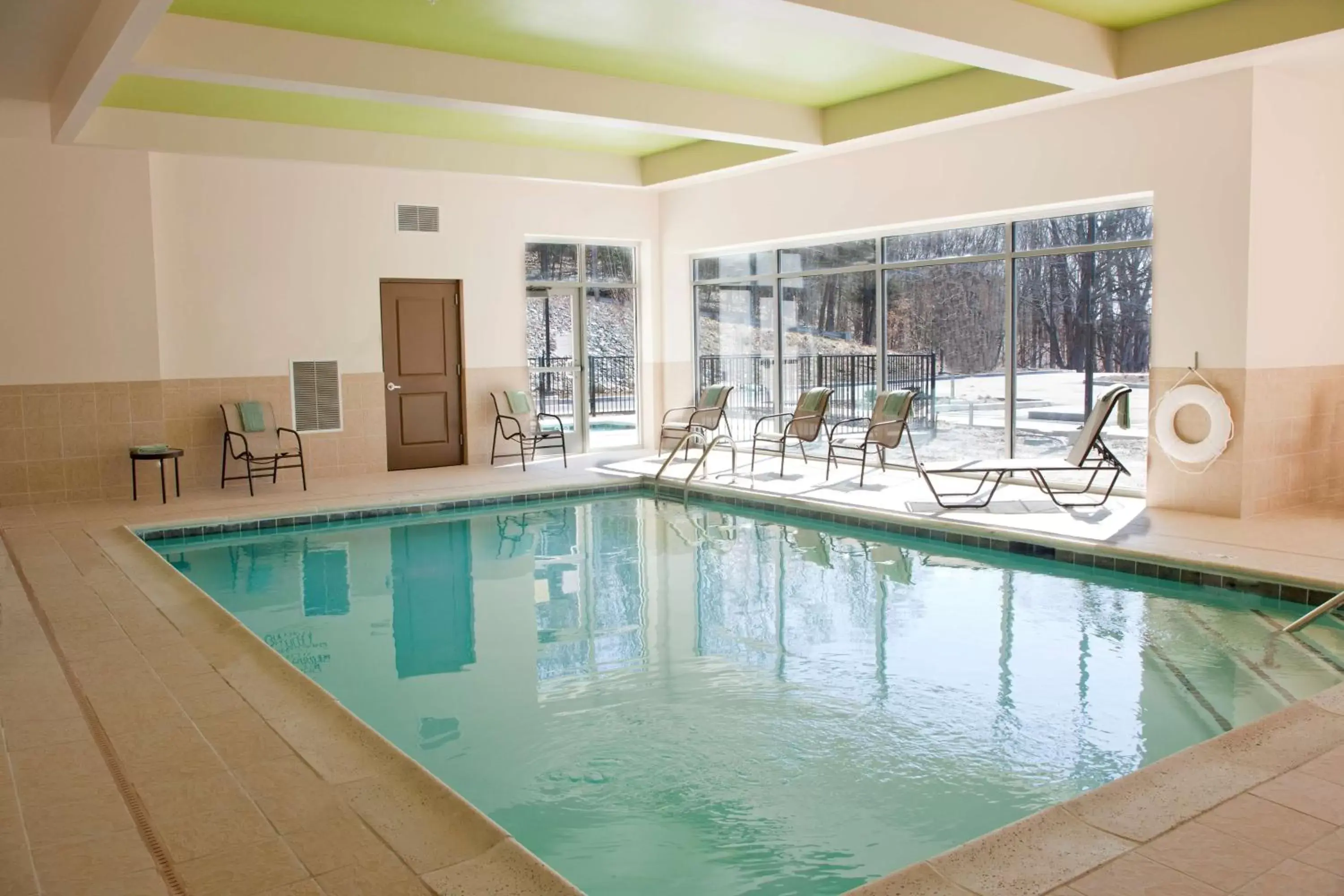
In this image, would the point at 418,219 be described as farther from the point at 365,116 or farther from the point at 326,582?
the point at 326,582

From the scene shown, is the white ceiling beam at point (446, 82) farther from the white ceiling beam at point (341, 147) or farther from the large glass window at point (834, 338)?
the white ceiling beam at point (341, 147)

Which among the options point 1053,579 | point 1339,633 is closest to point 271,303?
point 1053,579

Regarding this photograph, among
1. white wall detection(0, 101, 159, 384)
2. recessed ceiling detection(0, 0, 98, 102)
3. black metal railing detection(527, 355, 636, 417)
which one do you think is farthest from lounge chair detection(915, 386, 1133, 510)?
white wall detection(0, 101, 159, 384)

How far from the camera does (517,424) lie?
33.5ft

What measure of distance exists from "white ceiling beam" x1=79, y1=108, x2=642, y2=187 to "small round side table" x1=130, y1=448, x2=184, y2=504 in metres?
2.42

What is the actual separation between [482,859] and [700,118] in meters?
6.46

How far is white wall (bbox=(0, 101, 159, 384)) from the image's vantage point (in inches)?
307

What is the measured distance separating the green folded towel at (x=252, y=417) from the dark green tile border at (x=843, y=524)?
1471 mm

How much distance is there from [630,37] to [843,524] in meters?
3.57

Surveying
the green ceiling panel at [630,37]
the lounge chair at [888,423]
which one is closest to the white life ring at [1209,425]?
the lounge chair at [888,423]

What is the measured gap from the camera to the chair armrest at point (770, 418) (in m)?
9.35

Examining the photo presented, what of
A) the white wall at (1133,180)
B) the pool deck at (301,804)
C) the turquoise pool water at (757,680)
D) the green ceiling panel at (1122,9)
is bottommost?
the turquoise pool water at (757,680)

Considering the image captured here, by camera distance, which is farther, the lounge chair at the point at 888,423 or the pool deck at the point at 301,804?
the lounge chair at the point at 888,423

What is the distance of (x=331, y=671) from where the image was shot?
14.8 feet
